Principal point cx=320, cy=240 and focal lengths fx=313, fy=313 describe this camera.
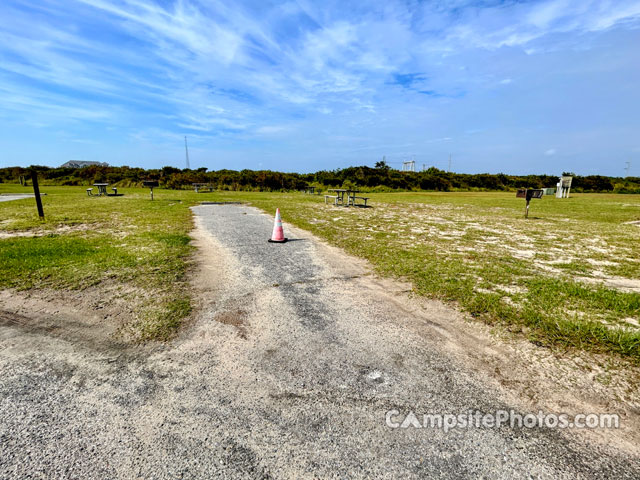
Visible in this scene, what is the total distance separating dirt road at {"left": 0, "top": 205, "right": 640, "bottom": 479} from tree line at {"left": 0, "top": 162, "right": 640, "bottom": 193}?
32441mm

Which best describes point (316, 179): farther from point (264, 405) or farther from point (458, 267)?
point (264, 405)

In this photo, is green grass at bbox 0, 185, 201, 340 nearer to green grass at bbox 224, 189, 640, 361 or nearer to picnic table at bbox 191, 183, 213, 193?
green grass at bbox 224, 189, 640, 361

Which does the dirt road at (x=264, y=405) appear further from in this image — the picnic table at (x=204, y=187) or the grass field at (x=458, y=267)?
the picnic table at (x=204, y=187)

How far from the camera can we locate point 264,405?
2004mm

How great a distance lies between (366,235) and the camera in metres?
8.27

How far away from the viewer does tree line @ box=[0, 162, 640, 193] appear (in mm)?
35188

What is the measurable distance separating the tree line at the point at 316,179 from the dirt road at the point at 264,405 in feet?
106

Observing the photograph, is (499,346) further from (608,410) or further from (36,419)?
(36,419)

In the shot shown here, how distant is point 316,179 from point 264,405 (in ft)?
134

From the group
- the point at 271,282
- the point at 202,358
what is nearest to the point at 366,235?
the point at 271,282

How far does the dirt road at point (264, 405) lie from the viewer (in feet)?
5.22

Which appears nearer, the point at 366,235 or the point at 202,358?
the point at 202,358

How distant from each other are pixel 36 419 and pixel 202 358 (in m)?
1.00

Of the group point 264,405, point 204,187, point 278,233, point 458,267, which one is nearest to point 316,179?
point 204,187
